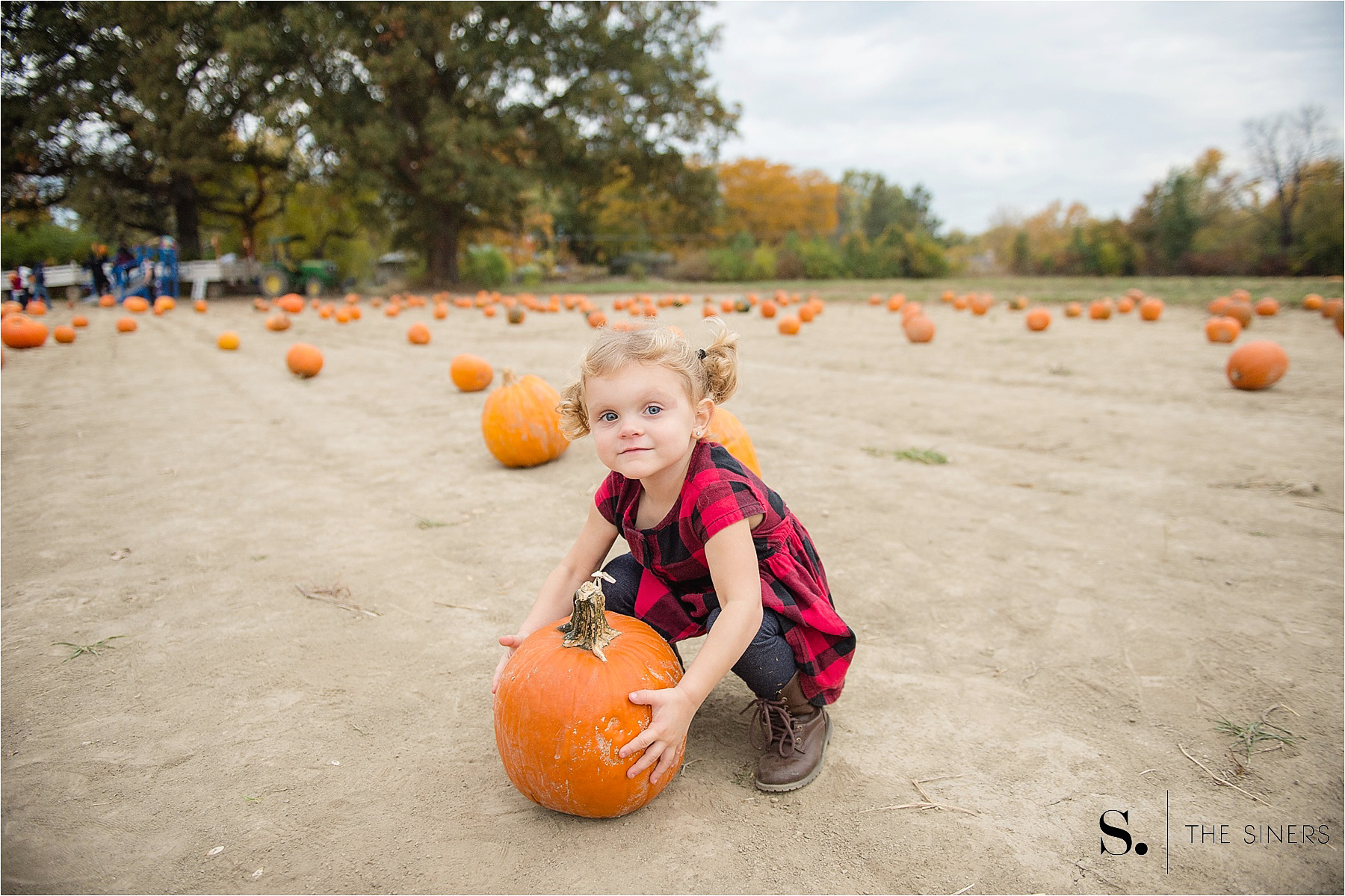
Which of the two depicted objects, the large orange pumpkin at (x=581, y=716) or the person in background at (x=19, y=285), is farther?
the person in background at (x=19, y=285)

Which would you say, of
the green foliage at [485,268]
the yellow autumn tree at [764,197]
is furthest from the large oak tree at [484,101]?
the yellow autumn tree at [764,197]

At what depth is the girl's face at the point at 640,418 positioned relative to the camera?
1.87 meters

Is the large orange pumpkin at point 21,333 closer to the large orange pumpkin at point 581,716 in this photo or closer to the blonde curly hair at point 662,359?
the blonde curly hair at point 662,359

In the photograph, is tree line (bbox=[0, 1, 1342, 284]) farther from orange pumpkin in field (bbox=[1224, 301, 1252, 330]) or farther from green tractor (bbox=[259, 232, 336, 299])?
orange pumpkin in field (bbox=[1224, 301, 1252, 330])

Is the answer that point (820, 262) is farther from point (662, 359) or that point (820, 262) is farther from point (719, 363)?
point (662, 359)

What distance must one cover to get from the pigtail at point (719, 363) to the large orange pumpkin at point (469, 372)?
208 inches

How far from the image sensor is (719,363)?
6.70 ft

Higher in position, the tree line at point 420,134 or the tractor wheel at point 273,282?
the tree line at point 420,134

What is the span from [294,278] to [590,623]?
26.0 m

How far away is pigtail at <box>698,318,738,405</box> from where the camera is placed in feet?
6.70

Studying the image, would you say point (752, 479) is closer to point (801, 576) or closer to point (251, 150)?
point (801, 576)

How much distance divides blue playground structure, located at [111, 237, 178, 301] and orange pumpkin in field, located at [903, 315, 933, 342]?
20.1 meters

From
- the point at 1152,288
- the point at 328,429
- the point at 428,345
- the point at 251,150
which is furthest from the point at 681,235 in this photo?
the point at 328,429

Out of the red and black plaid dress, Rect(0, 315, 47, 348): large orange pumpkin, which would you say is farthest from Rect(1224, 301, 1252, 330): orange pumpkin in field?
Rect(0, 315, 47, 348): large orange pumpkin
